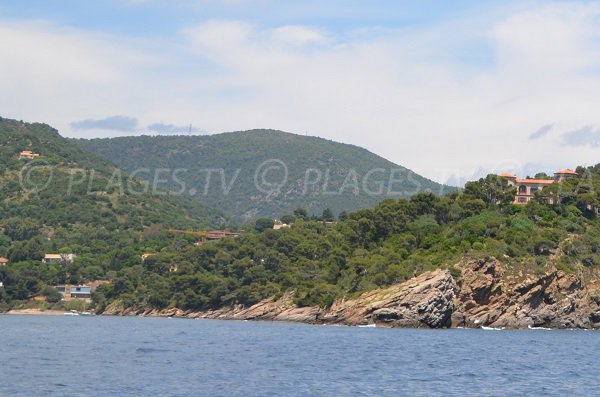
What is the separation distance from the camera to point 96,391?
4638 centimetres

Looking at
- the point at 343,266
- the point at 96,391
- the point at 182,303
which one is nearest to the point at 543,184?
the point at 343,266

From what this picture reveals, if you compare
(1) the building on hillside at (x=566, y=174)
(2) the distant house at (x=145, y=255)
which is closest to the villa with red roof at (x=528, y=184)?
(1) the building on hillside at (x=566, y=174)

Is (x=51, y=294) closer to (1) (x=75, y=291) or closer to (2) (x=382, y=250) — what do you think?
(1) (x=75, y=291)

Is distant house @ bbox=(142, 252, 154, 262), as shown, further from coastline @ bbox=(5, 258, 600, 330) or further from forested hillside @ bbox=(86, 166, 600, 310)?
coastline @ bbox=(5, 258, 600, 330)

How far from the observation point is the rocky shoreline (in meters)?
108

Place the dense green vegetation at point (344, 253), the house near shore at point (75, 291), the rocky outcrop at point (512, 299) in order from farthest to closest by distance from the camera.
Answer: the house near shore at point (75, 291), the dense green vegetation at point (344, 253), the rocky outcrop at point (512, 299)

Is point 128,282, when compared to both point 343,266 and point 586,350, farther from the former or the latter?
point 586,350

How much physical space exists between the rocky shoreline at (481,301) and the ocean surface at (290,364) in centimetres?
1404

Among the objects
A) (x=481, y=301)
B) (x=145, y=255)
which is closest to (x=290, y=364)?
(x=481, y=301)

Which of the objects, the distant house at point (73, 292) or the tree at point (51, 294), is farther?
the distant house at point (73, 292)

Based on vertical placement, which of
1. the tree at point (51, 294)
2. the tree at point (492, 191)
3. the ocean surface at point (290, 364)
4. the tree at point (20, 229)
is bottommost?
the tree at point (51, 294)

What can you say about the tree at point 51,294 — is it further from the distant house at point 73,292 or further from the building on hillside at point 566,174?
the building on hillside at point 566,174

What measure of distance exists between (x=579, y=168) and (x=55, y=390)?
127966 mm

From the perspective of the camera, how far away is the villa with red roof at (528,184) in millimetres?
151750
